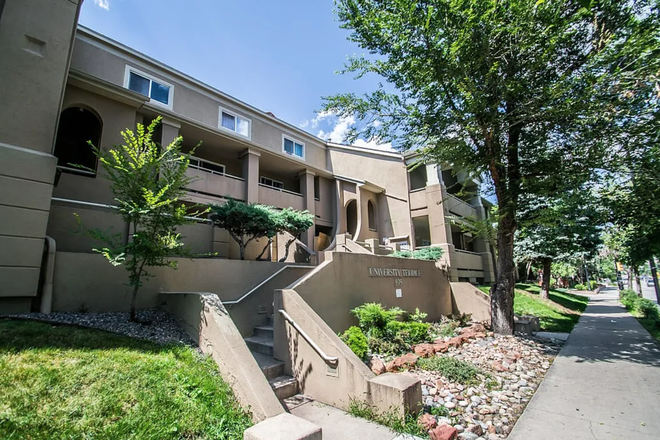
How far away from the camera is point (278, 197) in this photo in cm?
1611

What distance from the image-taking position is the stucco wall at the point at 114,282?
6121 mm

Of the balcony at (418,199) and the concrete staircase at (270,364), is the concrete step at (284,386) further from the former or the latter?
the balcony at (418,199)

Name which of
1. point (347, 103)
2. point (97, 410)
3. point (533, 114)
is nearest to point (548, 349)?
point (533, 114)

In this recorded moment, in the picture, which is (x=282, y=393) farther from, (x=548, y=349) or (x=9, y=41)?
(x=9, y=41)

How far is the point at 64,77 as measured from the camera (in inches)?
261

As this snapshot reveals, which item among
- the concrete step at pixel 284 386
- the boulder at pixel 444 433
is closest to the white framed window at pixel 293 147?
the concrete step at pixel 284 386

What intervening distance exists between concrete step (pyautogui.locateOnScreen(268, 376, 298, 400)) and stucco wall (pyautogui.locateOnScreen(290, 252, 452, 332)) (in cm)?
178

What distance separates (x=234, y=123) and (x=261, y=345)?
11425 millimetres

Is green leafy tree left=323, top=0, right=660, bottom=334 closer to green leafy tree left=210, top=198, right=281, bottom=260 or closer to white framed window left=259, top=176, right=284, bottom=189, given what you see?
green leafy tree left=210, top=198, right=281, bottom=260

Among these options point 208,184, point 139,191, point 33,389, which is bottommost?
point 33,389

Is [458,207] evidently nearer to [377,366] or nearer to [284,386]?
[377,366]

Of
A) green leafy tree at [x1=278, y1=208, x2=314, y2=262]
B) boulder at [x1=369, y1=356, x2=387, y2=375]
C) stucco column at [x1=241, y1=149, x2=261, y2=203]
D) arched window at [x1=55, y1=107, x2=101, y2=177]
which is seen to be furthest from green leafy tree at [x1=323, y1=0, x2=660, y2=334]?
arched window at [x1=55, y1=107, x2=101, y2=177]

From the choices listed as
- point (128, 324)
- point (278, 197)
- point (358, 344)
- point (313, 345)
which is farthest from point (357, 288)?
point (278, 197)

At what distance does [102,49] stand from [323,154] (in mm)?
11376
